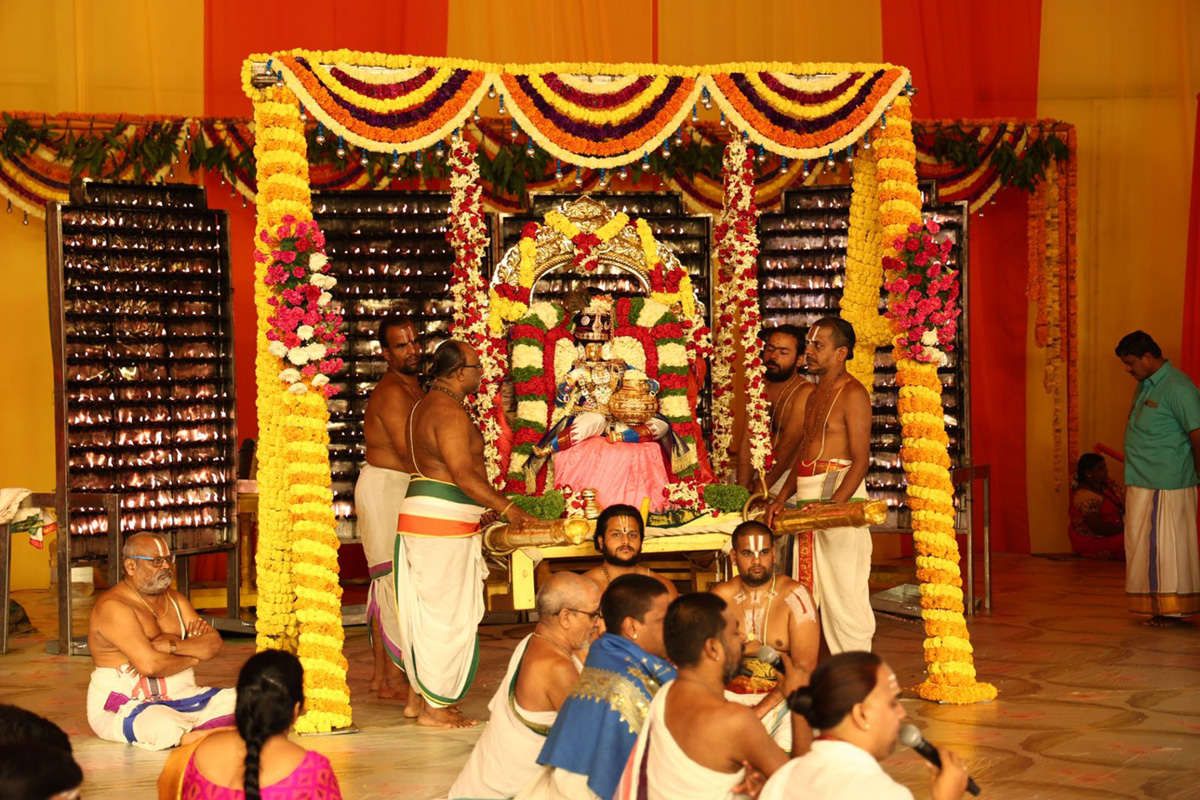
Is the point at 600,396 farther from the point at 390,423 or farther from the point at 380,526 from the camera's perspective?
the point at 380,526

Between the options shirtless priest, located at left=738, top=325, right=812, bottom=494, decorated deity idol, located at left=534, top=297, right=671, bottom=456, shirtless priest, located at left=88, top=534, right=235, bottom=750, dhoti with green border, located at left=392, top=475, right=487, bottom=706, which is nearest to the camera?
shirtless priest, located at left=88, top=534, right=235, bottom=750

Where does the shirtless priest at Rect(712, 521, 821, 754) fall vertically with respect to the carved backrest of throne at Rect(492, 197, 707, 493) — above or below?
below

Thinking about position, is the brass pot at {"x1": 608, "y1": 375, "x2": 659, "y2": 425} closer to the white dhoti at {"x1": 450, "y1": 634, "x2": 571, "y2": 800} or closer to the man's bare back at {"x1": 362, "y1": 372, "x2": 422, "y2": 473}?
the man's bare back at {"x1": 362, "y1": 372, "x2": 422, "y2": 473}

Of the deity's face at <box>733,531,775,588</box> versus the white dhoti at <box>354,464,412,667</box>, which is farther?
the white dhoti at <box>354,464,412,667</box>

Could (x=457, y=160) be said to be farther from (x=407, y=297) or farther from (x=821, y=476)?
(x=821, y=476)

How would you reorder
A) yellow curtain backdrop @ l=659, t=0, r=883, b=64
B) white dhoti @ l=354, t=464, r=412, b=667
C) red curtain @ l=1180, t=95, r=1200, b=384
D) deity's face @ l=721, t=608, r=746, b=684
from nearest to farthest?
deity's face @ l=721, t=608, r=746, b=684 < white dhoti @ l=354, t=464, r=412, b=667 < red curtain @ l=1180, t=95, r=1200, b=384 < yellow curtain backdrop @ l=659, t=0, r=883, b=64

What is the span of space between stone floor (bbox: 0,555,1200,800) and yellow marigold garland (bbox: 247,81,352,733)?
246mm

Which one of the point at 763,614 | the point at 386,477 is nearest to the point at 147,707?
the point at 386,477

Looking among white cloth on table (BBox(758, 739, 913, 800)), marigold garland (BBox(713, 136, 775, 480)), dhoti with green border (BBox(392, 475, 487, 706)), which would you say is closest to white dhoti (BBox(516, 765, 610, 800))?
white cloth on table (BBox(758, 739, 913, 800))

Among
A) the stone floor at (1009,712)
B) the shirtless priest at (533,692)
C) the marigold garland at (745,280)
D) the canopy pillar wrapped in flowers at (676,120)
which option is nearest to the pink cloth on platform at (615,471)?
the marigold garland at (745,280)

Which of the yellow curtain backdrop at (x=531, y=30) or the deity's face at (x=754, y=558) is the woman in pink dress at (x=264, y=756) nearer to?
the deity's face at (x=754, y=558)

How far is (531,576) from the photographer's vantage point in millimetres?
7562

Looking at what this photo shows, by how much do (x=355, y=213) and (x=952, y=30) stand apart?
513 centimetres

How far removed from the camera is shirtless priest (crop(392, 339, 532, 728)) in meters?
6.87
